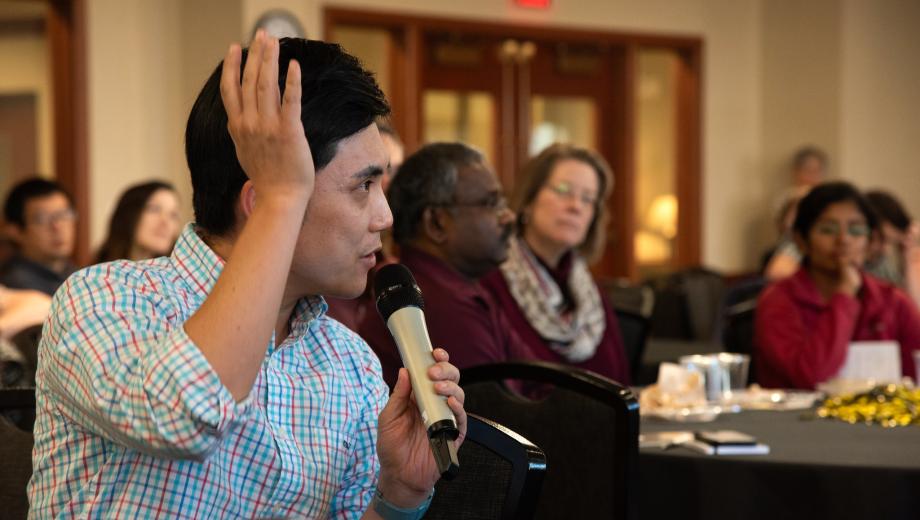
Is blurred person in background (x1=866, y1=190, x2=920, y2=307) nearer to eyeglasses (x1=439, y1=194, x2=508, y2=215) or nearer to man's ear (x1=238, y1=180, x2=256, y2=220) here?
eyeglasses (x1=439, y1=194, x2=508, y2=215)

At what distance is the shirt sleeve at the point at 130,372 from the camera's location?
1.08m

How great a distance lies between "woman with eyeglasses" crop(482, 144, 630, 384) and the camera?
3406mm

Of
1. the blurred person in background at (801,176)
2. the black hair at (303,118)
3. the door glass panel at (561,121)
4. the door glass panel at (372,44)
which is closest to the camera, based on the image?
the black hair at (303,118)

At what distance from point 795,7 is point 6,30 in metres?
5.55

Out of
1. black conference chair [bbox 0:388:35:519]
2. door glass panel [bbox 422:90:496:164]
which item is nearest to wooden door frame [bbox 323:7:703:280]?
door glass panel [bbox 422:90:496:164]

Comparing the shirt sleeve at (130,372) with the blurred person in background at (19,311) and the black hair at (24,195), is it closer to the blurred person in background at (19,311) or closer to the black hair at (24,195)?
the blurred person in background at (19,311)

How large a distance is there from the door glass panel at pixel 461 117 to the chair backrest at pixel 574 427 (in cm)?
573

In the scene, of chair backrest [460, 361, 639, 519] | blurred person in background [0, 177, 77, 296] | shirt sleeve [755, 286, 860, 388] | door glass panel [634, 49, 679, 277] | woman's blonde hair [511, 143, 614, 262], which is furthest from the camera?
door glass panel [634, 49, 679, 277]

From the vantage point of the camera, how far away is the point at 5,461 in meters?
1.80

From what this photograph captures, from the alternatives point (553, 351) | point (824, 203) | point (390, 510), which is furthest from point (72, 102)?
point (390, 510)

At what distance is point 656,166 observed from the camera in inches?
348

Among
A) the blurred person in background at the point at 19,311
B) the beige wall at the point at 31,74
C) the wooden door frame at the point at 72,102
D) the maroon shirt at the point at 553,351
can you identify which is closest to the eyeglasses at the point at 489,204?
the maroon shirt at the point at 553,351

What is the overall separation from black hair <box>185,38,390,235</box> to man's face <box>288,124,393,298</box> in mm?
22

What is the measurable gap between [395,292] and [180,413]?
310 millimetres
